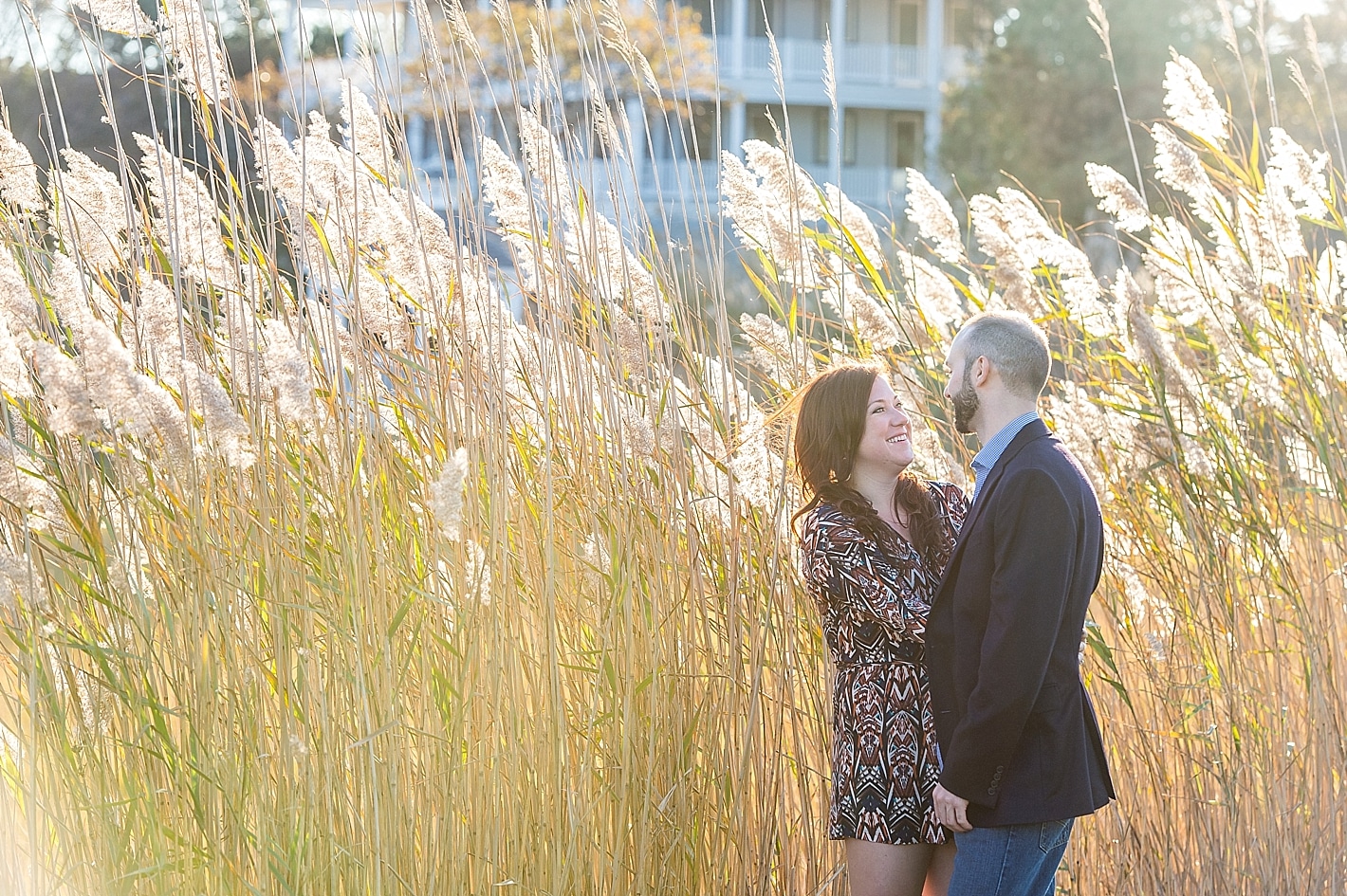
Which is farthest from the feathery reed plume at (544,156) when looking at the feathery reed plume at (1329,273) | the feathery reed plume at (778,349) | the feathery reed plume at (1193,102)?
the feathery reed plume at (1329,273)

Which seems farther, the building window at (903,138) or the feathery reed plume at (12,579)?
the building window at (903,138)

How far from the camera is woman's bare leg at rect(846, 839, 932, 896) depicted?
7.24ft

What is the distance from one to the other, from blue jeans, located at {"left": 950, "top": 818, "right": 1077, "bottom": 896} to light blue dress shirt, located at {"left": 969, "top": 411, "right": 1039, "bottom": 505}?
1.75 feet

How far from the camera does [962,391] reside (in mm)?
2240

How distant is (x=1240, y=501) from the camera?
2.83 meters

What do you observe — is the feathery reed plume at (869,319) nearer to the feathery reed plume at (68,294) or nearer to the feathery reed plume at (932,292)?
the feathery reed plume at (932,292)

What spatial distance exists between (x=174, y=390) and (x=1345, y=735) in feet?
8.04

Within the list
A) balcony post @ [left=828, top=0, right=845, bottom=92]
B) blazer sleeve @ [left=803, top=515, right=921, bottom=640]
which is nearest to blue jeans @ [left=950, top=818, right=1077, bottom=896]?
blazer sleeve @ [left=803, top=515, right=921, bottom=640]

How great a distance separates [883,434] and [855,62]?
22901 millimetres

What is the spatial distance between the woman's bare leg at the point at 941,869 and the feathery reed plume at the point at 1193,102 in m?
1.78

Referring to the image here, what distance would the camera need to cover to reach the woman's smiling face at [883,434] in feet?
7.62

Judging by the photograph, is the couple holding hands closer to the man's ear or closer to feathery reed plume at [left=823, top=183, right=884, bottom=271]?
the man's ear

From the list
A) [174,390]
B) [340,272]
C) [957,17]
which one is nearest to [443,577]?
[340,272]

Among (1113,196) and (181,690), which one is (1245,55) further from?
(181,690)
